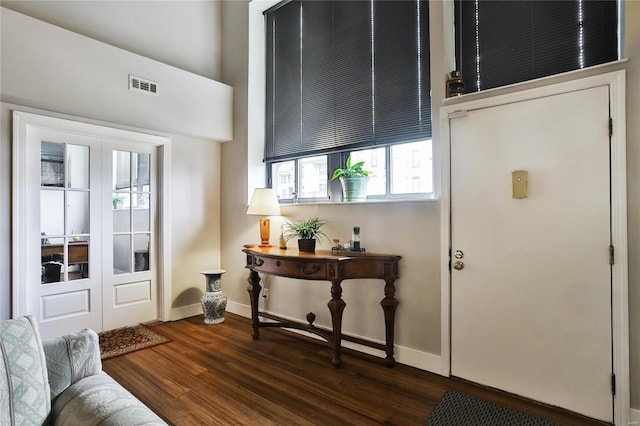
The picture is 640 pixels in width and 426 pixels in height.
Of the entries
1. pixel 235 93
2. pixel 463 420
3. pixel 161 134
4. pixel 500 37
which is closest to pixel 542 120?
pixel 500 37

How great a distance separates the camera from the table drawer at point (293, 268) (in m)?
2.68

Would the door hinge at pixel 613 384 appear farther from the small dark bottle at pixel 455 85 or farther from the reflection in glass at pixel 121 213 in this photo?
the reflection in glass at pixel 121 213

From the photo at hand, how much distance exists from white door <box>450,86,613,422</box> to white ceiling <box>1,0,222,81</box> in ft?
11.0

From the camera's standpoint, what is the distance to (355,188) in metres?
3.15

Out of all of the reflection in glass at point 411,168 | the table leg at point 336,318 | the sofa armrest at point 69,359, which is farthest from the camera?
the reflection in glass at point 411,168

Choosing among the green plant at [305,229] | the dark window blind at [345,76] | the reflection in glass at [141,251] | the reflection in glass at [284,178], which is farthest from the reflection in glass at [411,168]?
the reflection in glass at [141,251]

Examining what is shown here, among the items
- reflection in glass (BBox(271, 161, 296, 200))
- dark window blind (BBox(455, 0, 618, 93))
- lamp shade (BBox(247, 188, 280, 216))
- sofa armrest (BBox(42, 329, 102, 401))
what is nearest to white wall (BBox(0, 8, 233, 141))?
reflection in glass (BBox(271, 161, 296, 200))

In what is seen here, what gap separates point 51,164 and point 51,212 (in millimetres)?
449

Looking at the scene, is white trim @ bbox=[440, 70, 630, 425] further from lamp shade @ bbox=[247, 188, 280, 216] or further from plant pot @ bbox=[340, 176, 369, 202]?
lamp shade @ bbox=[247, 188, 280, 216]

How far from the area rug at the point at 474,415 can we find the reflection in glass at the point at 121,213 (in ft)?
11.1

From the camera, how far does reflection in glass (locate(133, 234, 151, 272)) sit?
365 cm

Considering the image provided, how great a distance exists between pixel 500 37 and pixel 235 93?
2.99 meters

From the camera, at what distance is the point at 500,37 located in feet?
8.39

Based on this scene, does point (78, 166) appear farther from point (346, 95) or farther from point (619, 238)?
point (619, 238)
